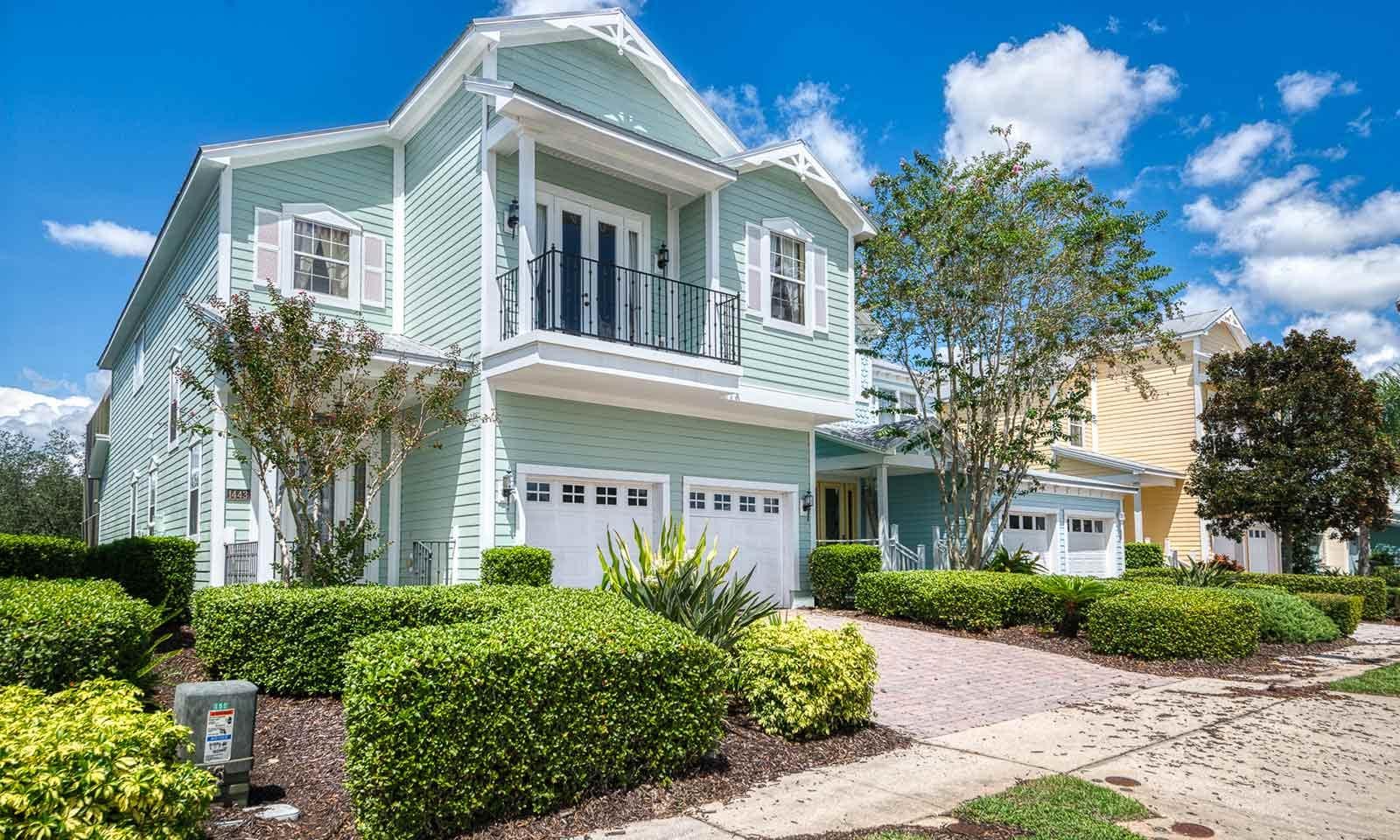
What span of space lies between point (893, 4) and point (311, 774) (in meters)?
12.6

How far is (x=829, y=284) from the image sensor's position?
1728 cm

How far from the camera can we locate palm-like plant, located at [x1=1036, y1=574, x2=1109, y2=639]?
1370 centimetres

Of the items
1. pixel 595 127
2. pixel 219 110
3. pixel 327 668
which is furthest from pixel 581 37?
pixel 327 668

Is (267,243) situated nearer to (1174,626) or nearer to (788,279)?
(788,279)

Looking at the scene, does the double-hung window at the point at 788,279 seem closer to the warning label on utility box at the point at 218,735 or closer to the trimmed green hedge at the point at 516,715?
the trimmed green hedge at the point at 516,715

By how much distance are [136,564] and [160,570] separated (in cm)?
32

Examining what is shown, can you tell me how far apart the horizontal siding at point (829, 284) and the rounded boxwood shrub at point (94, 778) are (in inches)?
465

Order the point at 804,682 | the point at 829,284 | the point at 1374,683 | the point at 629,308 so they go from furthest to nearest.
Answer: the point at 829,284, the point at 629,308, the point at 1374,683, the point at 804,682

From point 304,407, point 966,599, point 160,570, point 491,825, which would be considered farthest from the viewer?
point 966,599

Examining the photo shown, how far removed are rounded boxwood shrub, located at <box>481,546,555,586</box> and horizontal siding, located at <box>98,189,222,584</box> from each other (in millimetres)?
3849

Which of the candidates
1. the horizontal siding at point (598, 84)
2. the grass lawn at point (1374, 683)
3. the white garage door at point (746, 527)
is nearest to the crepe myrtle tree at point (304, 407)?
the horizontal siding at point (598, 84)

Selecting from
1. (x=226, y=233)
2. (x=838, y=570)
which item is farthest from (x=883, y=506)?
(x=226, y=233)

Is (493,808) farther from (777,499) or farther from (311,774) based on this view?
(777,499)

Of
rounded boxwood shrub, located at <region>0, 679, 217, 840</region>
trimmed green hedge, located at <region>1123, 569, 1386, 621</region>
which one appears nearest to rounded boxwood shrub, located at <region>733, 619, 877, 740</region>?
rounded boxwood shrub, located at <region>0, 679, 217, 840</region>
